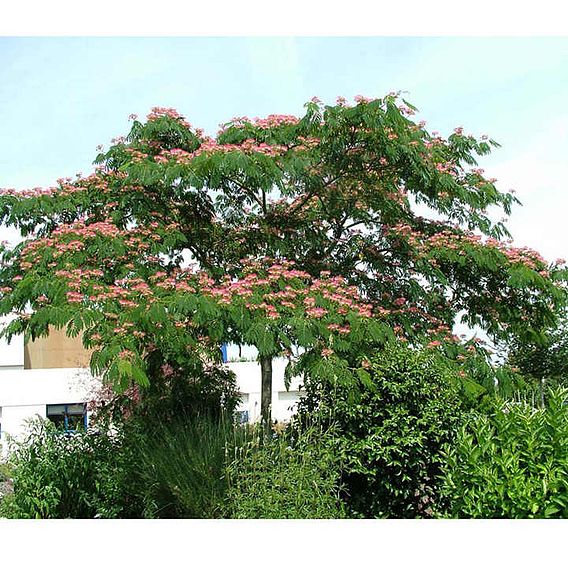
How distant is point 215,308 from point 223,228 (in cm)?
233

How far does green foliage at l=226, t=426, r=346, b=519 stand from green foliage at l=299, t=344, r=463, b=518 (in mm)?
250

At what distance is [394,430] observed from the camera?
6.51 m

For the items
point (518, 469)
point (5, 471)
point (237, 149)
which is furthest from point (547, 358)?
point (518, 469)

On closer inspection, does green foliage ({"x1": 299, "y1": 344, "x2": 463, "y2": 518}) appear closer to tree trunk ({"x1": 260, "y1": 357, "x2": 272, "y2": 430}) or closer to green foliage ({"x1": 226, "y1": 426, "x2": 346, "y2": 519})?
green foliage ({"x1": 226, "y1": 426, "x2": 346, "y2": 519})

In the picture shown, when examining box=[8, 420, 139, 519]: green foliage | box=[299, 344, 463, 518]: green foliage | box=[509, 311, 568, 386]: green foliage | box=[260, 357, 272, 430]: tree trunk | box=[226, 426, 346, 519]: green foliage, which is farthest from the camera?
box=[509, 311, 568, 386]: green foliage

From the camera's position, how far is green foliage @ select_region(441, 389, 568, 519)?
4410mm

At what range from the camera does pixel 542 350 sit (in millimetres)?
16906

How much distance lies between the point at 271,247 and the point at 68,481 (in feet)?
10.7

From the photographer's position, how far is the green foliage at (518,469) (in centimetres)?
441

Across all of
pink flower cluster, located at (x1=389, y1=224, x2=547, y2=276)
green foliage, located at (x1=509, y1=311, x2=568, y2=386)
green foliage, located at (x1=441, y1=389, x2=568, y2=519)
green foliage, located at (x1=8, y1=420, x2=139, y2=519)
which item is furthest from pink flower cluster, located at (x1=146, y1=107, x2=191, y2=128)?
green foliage, located at (x1=509, y1=311, x2=568, y2=386)

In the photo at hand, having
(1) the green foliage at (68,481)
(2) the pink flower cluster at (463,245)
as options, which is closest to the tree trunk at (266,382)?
(1) the green foliage at (68,481)

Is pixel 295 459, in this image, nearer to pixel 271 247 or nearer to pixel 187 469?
pixel 187 469
